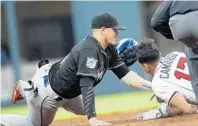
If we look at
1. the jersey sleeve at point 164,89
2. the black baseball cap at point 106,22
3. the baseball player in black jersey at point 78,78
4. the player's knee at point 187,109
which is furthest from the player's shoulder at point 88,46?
the player's knee at point 187,109

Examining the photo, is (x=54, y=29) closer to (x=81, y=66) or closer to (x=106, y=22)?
(x=106, y=22)

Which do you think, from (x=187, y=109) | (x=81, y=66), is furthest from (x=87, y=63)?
(x=187, y=109)

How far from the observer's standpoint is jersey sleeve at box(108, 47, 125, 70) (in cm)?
539

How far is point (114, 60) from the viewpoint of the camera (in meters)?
5.48

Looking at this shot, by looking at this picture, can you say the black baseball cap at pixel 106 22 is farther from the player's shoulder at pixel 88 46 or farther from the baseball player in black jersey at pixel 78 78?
the player's shoulder at pixel 88 46

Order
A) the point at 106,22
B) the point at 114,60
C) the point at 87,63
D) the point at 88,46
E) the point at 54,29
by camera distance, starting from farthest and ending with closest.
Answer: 1. the point at 54,29
2. the point at 114,60
3. the point at 106,22
4. the point at 88,46
5. the point at 87,63

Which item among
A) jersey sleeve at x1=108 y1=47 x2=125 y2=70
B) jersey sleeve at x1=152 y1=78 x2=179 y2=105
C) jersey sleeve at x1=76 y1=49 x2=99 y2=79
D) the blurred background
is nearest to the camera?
jersey sleeve at x1=76 y1=49 x2=99 y2=79

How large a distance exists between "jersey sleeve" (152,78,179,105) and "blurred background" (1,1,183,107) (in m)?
7.93

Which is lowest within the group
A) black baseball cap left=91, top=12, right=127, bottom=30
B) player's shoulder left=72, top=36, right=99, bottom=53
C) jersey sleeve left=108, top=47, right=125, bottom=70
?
jersey sleeve left=108, top=47, right=125, bottom=70

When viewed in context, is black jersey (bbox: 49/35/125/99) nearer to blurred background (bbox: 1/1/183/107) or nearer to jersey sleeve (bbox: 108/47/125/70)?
jersey sleeve (bbox: 108/47/125/70)

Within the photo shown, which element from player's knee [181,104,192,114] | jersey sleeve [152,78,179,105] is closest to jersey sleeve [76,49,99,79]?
jersey sleeve [152,78,179,105]

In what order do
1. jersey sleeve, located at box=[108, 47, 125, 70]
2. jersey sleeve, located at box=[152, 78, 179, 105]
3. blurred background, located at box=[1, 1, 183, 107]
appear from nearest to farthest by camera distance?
jersey sleeve, located at box=[152, 78, 179, 105] → jersey sleeve, located at box=[108, 47, 125, 70] → blurred background, located at box=[1, 1, 183, 107]

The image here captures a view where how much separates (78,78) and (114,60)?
0.55 metres

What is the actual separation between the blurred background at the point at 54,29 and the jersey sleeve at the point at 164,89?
7930mm
